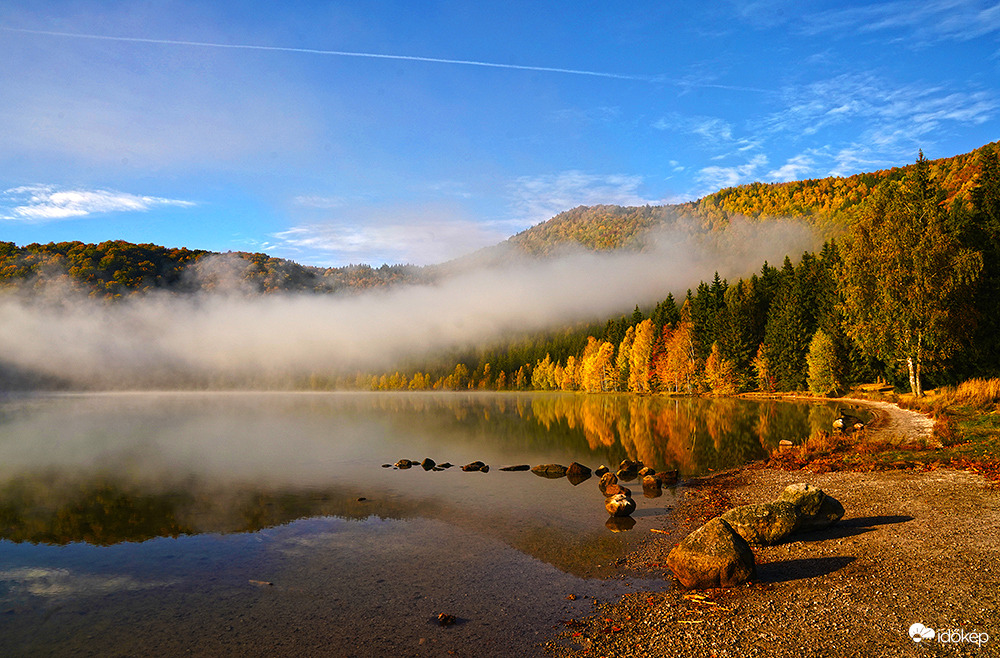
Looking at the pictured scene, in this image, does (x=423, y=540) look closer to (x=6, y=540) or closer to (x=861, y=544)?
(x=861, y=544)

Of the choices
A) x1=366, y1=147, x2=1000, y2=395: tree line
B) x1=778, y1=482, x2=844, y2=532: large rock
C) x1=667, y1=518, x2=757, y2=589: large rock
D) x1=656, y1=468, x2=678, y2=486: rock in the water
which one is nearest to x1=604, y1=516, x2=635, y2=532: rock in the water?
x1=778, y1=482, x2=844, y2=532: large rock

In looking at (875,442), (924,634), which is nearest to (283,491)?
(924,634)

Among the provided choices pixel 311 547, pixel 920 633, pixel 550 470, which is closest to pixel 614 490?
pixel 550 470

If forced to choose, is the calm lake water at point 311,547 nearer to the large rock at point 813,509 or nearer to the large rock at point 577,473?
the large rock at point 577,473

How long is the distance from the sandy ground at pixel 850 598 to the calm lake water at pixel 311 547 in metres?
1.74

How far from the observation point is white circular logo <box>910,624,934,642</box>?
420 inches

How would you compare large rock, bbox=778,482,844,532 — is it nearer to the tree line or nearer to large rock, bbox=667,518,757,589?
large rock, bbox=667,518,757,589

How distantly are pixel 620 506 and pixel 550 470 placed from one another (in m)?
12.2

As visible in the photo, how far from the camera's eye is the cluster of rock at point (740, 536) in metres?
14.8

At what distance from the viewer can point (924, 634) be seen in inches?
425

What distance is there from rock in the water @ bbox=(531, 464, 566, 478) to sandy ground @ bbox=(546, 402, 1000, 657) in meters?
14.8

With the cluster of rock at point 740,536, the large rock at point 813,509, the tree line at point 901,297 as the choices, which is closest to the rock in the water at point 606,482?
the cluster of rock at point 740,536

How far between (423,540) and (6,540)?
67.5ft

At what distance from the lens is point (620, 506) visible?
2431 centimetres
